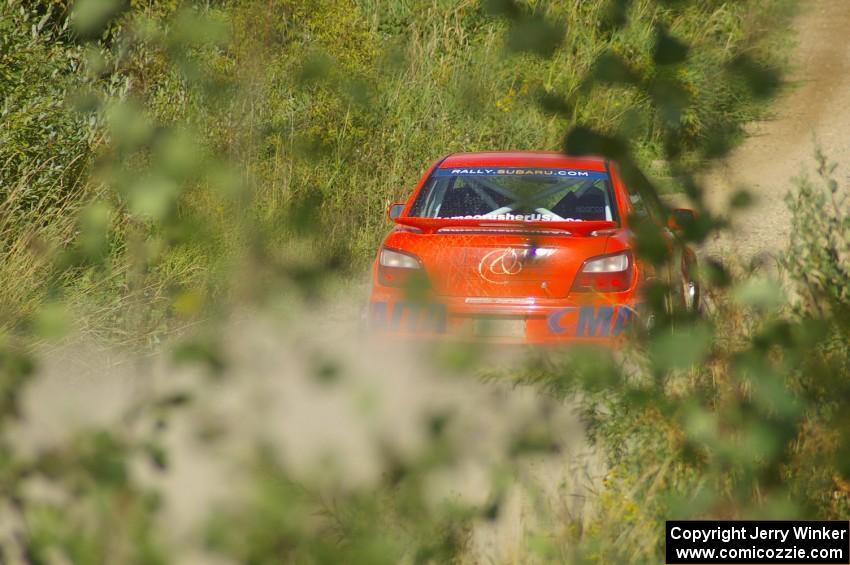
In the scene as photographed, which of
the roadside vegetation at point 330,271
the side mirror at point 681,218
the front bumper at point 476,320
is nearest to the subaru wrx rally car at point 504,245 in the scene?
the front bumper at point 476,320

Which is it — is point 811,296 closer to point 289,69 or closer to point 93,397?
point 289,69

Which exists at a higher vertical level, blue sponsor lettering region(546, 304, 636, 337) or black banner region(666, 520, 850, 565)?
blue sponsor lettering region(546, 304, 636, 337)

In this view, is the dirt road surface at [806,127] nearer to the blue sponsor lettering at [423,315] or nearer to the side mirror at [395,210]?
the side mirror at [395,210]

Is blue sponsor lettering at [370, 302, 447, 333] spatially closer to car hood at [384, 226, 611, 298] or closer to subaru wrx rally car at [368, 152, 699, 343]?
subaru wrx rally car at [368, 152, 699, 343]

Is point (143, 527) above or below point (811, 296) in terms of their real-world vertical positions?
above

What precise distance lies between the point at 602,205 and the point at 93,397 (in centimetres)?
321

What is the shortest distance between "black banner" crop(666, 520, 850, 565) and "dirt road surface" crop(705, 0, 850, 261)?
330 inches

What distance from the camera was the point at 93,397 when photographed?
6785mm

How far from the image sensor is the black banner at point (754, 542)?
9.13 feet

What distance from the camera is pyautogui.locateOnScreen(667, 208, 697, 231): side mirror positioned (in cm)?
204

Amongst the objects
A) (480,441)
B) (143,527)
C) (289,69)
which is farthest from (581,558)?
(289,69)

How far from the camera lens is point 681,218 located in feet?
6.77

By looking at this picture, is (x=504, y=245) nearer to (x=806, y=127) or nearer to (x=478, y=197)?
(x=478, y=197)

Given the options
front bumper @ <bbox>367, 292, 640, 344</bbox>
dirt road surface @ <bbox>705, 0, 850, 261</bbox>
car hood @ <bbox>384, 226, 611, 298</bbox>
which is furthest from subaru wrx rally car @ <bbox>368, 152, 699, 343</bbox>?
dirt road surface @ <bbox>705, 0, 850, 261</bbox>
